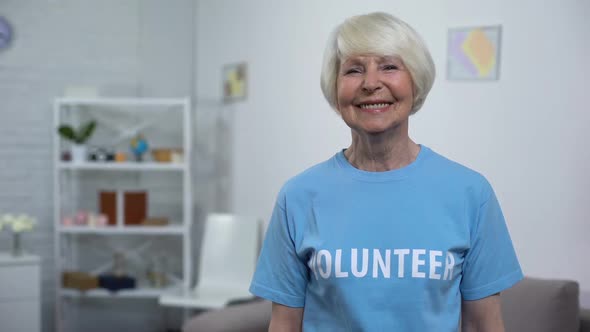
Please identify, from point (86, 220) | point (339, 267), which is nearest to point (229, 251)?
point (86, 220)

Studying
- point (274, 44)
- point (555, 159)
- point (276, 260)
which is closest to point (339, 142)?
point (274, 44)

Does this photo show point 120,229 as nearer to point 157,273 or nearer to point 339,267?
point 157,273

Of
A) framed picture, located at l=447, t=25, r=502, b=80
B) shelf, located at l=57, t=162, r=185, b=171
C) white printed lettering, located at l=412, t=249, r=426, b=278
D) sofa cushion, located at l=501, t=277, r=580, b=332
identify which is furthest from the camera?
shelf, located at l=57, t=162, r=185, b=171

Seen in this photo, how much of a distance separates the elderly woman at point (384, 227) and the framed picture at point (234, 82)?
290 cm

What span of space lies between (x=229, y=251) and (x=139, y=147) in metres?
0.84

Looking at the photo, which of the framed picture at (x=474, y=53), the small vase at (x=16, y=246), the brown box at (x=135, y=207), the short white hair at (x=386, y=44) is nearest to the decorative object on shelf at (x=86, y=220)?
the brown box at (x=135, y=207)

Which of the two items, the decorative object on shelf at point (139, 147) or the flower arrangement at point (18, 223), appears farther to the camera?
the decorative object on shelf at point (139, 147)

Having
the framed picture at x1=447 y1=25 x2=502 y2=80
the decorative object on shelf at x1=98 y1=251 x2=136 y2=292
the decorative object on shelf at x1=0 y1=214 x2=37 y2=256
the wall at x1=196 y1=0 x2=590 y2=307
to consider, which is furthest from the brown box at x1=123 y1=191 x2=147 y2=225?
the framed picture at x1=447 y1=25 x2=502 y2=80

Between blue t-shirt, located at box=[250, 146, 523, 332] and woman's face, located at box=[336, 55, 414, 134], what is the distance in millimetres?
94

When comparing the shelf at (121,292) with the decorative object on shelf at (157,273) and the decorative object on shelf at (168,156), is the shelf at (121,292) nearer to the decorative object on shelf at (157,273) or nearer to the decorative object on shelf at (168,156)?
the decorative object on shelf at (157,273)

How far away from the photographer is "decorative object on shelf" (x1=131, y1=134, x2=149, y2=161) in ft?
13.5

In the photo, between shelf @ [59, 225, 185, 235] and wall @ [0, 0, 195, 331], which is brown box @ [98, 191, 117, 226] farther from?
wall @ [0, 0, 195, 331]

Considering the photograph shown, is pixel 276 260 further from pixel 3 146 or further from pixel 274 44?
pixel 3 146

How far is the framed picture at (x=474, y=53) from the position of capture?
2590 mm
